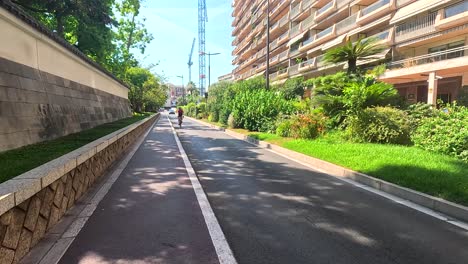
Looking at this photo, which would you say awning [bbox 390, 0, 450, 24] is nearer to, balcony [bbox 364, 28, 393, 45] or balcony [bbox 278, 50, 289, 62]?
balcony [bbox 364, 28, 393, 45]

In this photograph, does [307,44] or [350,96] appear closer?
[350,96]

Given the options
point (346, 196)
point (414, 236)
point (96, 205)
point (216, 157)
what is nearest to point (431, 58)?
point (216, 157)

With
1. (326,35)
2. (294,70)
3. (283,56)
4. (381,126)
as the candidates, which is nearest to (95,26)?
(381,126)

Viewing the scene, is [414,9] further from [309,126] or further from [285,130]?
[309,126]

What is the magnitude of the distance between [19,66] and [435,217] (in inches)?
366

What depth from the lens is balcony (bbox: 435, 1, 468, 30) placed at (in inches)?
890

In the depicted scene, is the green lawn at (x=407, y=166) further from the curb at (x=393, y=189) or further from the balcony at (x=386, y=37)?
the balcony at (x=386, y=37)

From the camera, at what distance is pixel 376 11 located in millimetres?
30984

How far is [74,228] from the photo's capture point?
4.61 meters

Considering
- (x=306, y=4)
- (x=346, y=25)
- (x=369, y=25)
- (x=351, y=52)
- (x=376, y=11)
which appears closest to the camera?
(x=351, y=52)

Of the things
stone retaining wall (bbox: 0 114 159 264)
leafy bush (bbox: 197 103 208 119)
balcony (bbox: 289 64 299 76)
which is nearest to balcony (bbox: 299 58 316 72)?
balcony (bbox: 289 64 299 76)

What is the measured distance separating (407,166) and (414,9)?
2360cm

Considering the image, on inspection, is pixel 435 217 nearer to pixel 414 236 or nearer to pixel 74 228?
pixel 414 236

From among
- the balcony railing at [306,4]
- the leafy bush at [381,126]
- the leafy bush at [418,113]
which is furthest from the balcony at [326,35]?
the leafy bush at [381,126]
